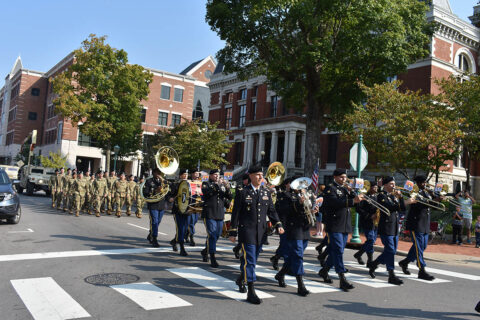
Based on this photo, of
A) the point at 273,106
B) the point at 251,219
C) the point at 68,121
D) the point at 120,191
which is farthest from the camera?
the point at 68,121

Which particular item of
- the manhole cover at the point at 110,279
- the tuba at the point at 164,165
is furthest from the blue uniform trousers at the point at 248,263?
the tuba at the point at 164,165

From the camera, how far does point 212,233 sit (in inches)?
349

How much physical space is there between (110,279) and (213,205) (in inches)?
117

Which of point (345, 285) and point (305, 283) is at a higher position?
point (345, 285)

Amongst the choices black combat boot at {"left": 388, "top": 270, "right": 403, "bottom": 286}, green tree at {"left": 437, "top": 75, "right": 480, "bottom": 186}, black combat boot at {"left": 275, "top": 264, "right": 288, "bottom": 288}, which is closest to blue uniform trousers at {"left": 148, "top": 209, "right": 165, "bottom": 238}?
black combat boot at {"left": 275, "top": 264, "right": 288, "bottom": 288}

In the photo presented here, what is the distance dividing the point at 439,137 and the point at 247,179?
13.2 meters

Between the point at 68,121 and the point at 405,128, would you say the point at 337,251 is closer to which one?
the point at 405,128

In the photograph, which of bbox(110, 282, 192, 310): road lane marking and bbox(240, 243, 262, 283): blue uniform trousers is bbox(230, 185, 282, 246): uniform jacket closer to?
bbox(240, 243, 262, 283): blue uniform trousers

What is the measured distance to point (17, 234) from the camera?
11.5 m

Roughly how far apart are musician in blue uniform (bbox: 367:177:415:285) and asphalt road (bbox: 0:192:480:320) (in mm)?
393

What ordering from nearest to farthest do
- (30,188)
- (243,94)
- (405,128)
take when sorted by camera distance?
1. (405,128)
2. (30,188)
3. (243,94)

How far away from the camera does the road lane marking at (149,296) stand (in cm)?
563

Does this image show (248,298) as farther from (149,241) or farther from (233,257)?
(149,241)

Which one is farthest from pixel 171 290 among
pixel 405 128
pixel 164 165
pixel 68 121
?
pixel 68 121
